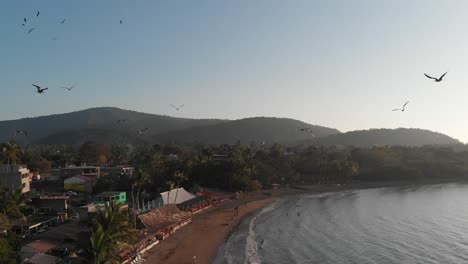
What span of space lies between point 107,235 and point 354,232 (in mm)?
31264

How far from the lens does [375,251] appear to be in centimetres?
3753

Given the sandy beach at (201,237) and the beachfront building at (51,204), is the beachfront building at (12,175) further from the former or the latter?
the sandy beach at (201,237)

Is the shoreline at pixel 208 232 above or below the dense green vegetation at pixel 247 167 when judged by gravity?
below

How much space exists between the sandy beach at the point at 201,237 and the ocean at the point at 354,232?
1183mm

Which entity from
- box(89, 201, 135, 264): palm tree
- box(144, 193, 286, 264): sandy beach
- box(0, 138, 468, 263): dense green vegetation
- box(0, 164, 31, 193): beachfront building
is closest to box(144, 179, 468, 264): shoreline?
box(144, 193, 286, 264): sandy beach

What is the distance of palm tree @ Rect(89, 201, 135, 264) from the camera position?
1998 cm

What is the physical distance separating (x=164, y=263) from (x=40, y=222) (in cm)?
1176

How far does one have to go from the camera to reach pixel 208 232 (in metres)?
44.3

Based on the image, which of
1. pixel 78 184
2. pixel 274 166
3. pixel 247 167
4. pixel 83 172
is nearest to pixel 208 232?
pixel 78 184

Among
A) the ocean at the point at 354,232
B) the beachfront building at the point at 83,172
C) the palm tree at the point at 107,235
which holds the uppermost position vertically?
the beachfront building at the point at 83,172

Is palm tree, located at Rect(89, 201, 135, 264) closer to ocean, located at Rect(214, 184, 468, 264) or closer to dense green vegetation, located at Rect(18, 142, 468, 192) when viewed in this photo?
ocean, located at Rect(214, 184, 468, 264)

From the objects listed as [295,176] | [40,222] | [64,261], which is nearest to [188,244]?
[40,222]

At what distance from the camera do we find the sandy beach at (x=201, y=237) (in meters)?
34.4

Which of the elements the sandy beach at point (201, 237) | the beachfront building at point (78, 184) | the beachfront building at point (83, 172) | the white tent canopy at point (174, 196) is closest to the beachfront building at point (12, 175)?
the beachfront building at point (78, 184)
